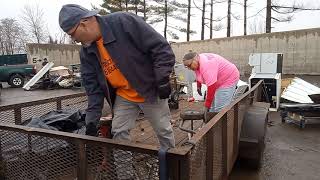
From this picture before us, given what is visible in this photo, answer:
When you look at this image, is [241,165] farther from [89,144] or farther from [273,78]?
[273,78]

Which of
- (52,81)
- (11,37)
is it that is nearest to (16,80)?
(52,81)

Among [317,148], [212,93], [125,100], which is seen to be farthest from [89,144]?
[317,148]

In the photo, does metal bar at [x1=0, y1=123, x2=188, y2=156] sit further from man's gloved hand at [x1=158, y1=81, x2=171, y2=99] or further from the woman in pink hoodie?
the woman in pink hoodie

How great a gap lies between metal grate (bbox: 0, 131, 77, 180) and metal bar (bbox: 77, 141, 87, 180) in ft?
0.29

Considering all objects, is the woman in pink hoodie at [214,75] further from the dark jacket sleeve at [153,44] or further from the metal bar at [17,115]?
the metal bar at [17,115]

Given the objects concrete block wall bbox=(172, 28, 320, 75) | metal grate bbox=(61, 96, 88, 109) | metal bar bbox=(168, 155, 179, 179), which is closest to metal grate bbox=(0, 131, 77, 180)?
metal bar bbox=(168, 155, 179, 179)

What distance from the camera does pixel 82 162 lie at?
7.40 feet

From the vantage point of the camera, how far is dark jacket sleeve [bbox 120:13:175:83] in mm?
2340

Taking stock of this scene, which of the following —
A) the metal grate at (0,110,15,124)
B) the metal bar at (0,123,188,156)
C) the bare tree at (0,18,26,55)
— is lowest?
the metal grate at (0,110,15,124)

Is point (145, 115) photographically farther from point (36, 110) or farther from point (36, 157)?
point (36, 110)

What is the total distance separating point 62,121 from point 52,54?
2119 centimetres

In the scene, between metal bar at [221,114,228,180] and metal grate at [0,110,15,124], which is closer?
metal bar at [221,114,228,180]

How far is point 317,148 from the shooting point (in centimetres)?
562

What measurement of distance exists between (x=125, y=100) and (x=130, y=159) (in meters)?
0.68
